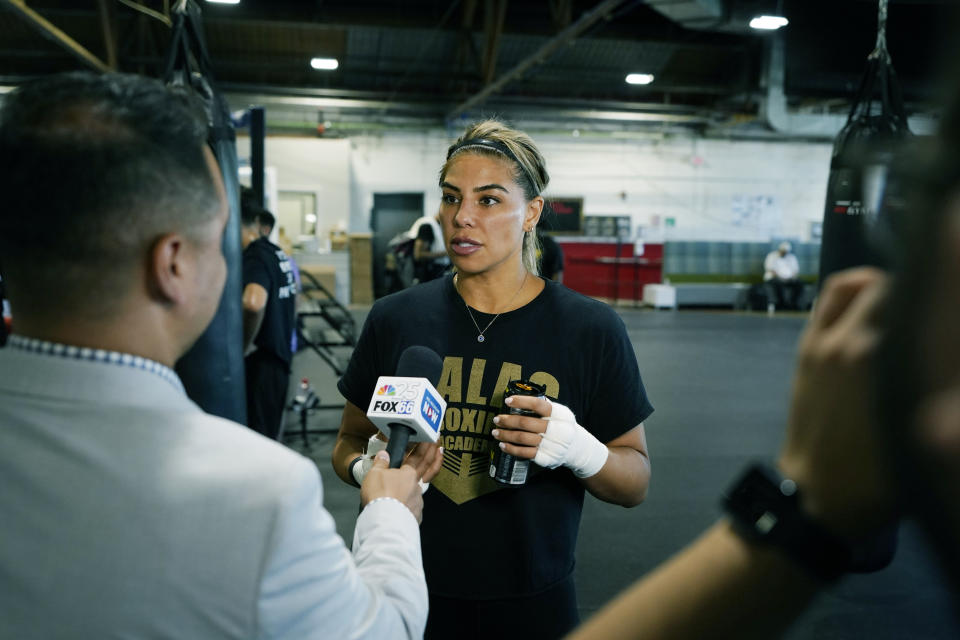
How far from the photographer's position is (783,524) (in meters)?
0.40

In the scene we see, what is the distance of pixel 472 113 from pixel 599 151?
11.4 ft

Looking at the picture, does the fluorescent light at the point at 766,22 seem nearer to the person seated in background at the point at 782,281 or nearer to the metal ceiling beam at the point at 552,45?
the metal ceiling beam at the point at 552,45

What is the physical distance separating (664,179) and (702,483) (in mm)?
13341

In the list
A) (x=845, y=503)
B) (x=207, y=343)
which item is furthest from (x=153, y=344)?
(x=207, y=343)

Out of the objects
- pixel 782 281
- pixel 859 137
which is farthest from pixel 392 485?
pixel 782 281

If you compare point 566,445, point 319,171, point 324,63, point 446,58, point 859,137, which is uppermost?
point 446,58

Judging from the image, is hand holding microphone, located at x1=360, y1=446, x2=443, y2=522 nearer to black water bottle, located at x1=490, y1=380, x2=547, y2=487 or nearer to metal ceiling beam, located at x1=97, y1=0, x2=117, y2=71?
black water bottle, located at x1=490, y1=380, x2=547, y2=487

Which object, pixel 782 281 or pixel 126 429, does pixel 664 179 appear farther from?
pixel 126 429

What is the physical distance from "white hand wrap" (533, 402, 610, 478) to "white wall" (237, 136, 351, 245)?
13713 mm

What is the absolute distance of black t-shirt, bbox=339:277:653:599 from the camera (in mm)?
1629

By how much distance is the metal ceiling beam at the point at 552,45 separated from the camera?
8078 millimetres

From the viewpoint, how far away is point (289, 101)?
13336 mm

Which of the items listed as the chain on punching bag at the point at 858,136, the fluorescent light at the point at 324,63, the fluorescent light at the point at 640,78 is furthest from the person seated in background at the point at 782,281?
the chain on punching bag at the point at 858,136

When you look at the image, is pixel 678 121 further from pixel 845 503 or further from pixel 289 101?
pixel 845 503
